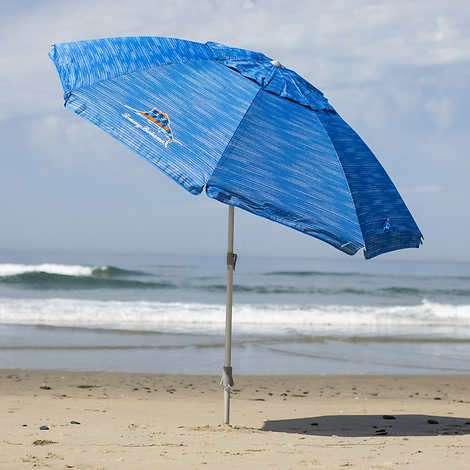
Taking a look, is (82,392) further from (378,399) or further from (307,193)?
(307,193)

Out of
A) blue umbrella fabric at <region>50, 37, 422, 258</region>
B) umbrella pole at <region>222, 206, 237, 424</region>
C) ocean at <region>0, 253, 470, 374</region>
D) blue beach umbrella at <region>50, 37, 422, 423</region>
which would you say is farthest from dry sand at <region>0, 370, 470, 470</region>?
blue umbrella fabric at <region>50, 37, 422, 258</region>

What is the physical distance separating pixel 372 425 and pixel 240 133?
119 inches

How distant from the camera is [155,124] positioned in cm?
499

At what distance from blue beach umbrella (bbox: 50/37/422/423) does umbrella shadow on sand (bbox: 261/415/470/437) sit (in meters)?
1.31

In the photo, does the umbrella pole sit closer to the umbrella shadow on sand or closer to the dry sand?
the dry sand

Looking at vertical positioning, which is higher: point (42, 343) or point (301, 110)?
point (301, 110)

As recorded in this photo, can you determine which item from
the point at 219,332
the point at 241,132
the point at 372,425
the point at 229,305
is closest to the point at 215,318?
the point at 219,332

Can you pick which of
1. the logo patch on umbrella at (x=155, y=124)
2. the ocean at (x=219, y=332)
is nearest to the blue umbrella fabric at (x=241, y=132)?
the logo patch on umbrella at (x=155, y=124)

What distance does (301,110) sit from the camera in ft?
18.0

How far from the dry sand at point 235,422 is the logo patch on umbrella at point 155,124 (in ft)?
6.08

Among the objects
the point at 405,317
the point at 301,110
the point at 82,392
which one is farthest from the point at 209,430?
the point at 405,317

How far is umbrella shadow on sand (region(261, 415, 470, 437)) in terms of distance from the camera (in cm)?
638

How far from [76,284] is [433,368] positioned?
20624mm

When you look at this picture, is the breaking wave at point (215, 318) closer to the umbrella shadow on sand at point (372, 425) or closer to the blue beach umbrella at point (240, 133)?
the umbrella shadow on sand at point (372, 425)
